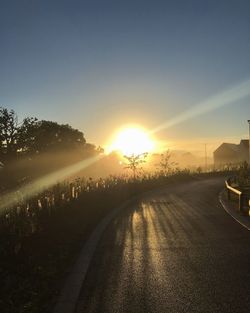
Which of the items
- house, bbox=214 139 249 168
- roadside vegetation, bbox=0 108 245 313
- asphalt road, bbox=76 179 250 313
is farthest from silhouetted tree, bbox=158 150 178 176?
house, bbox=214 139 249 168

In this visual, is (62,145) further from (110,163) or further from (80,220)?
(80,220)

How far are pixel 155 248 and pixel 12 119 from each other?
34.8m

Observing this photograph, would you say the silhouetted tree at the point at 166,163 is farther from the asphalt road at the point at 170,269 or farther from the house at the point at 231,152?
the house at the point at 231,152

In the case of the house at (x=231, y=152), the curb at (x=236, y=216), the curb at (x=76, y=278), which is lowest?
the curb at (x=76, y=278)

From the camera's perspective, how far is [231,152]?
379ft

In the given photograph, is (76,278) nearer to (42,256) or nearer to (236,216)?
(42,256)

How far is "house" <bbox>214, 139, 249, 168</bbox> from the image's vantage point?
11438cm

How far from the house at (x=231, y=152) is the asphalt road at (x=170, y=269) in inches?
4058

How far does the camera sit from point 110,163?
95812 mm

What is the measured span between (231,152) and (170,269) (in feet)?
364

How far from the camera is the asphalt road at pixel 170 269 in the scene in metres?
6.05

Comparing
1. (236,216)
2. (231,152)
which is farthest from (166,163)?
(231,152)

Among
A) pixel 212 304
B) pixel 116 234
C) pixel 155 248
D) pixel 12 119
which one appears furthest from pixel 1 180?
pixel 212 304

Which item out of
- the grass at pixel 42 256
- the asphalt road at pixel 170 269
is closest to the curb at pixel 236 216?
the asphalt road at pixel 170 269
